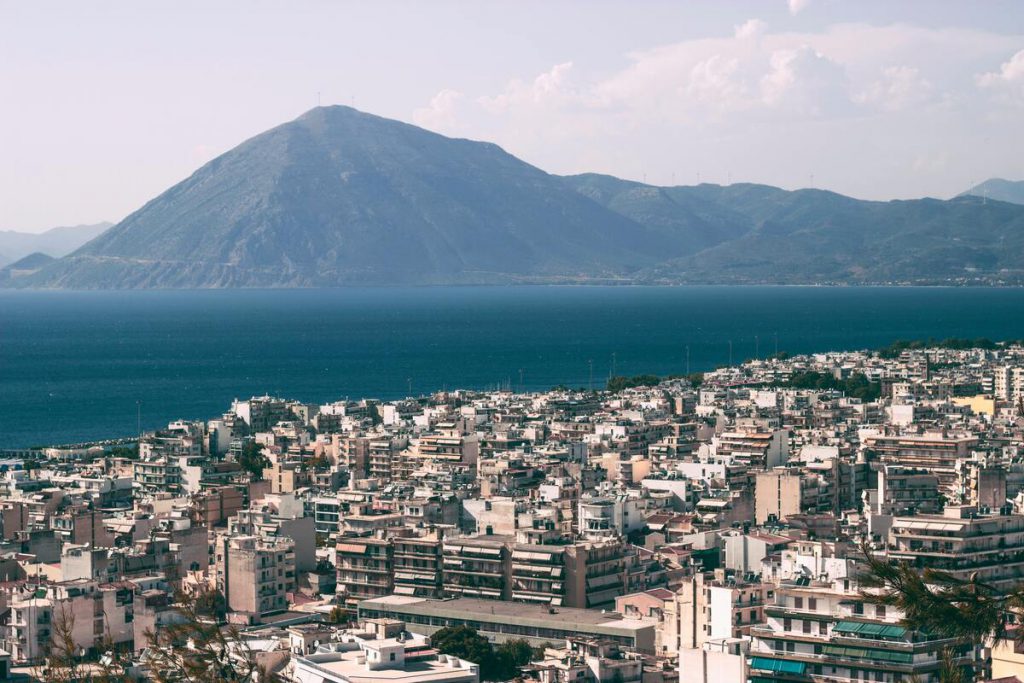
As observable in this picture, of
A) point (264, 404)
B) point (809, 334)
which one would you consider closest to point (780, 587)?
point (264, 404)

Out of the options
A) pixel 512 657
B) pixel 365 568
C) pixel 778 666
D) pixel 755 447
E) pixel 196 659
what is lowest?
pixel 512 657

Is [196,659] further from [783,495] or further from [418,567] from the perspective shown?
[783,495]

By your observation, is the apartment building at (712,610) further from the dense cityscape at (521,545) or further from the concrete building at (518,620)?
the concrete building at (518,620)

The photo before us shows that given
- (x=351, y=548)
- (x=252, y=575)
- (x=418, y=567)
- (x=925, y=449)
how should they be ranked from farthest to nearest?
(x=925, y=449) → (x=351, y=548) → (x=418, y=567) → (x=252, y=575)

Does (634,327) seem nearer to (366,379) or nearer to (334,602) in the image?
(366,379)

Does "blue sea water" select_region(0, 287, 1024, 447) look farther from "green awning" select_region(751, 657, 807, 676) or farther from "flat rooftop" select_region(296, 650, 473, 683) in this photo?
"green awning" select_region(751, 657, 807, 676)

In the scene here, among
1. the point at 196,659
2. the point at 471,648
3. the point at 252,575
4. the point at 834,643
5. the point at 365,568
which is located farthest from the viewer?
the point at 365,568

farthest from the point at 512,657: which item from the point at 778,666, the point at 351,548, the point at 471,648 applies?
the point at 351,548
